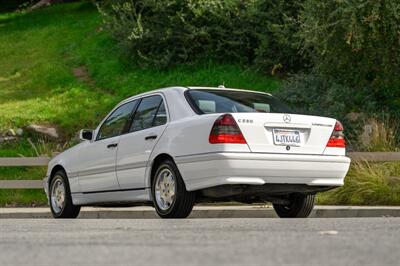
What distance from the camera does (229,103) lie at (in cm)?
1008

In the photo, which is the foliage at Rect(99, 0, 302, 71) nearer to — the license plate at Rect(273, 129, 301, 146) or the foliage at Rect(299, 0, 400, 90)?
the foliage at Rect(299, 0, 400, 90)

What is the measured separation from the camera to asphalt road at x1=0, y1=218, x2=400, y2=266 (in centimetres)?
591

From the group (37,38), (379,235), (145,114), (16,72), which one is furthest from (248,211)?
(37,38)

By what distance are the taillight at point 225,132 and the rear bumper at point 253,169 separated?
0.49 ft

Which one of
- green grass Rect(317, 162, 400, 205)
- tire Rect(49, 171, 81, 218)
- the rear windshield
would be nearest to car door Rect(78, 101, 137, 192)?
tire Rect(49, 171, 81, 218)

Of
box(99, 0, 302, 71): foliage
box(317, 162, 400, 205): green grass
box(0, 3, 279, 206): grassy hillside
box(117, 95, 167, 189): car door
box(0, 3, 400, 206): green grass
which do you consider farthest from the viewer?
box(99, 0, 302, 71): foliage

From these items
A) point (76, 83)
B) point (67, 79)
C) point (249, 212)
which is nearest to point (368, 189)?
point (249, 212)

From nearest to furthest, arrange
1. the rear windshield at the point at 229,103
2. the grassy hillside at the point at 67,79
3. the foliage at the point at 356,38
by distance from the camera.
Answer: the rear windshield at the point at 229,103
the foliage at the point at 356,38
the grassy hillside at the point at 67,79

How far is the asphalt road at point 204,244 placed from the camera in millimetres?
5910

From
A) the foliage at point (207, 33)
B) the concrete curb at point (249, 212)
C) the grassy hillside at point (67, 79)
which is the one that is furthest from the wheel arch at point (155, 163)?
the foliage at point (207, 33)

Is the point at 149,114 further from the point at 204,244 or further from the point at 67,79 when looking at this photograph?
the point at 67,79

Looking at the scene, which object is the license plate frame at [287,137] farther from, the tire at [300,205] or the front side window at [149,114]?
the front side window at [149,114]

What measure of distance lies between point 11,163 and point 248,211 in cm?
571

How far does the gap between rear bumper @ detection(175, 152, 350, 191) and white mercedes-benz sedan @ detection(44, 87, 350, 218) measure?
0.04ft
